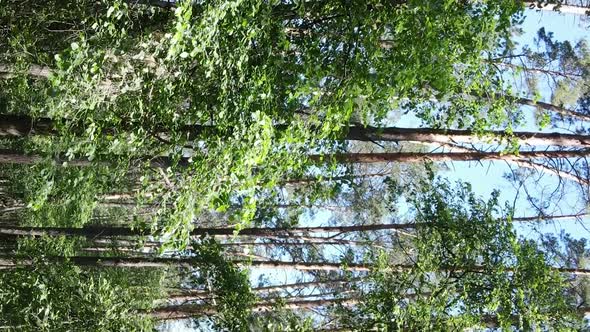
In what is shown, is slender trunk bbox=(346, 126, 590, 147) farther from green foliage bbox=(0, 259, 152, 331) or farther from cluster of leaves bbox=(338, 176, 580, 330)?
green foliage bbox=(0, 259, 152, 331)

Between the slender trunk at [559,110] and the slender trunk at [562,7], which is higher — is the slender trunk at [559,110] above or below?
above

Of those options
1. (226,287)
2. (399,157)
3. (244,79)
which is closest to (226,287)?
(226,287)

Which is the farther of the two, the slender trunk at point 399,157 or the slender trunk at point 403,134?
the slender trunk at point 399,157

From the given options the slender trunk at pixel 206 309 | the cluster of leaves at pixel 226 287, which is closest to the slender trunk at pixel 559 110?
the slender trunk at pixel 206 309

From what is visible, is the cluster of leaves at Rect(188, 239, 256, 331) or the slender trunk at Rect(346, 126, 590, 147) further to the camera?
the cluster of leaves at Rect(188, 239, 256, 331)

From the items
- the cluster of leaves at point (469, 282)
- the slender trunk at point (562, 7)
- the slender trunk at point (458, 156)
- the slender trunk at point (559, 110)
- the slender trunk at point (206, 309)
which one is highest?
the slender trunk at point (559, 110)

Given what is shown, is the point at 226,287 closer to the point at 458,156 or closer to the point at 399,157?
the point at 399,157

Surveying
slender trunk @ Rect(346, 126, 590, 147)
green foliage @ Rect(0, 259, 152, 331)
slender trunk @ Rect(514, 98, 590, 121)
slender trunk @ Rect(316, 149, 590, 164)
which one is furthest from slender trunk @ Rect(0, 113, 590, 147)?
slender trunk @ Rect(514, 98, 590, 121)

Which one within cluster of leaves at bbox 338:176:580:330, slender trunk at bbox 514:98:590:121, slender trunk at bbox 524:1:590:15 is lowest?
cluster of leaves at bbox 338:176:580:330

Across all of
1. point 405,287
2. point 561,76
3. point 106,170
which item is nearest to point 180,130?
point 106,170

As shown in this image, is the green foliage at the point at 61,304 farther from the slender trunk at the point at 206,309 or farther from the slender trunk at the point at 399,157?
the slender trunk at the point at 399,157

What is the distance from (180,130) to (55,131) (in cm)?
175

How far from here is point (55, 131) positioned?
24.8ft

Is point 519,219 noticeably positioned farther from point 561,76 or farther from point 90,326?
point 90,326
